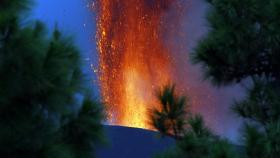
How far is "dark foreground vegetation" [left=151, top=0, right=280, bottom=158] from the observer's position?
1.47 m

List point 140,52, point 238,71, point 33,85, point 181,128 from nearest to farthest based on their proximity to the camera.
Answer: point 33,85
point 181,128
point 238,71
point 140,52

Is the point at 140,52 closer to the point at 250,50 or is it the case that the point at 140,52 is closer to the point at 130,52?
the point at 130,52

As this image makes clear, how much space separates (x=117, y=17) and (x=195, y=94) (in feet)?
2.27

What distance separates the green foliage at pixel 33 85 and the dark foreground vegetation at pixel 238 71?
0.90 ft

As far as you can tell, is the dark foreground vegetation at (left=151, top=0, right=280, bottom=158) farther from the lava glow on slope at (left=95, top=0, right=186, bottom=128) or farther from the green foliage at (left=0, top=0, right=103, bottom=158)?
the lava glow on slope at (left=95, top=0, right=186, bottom=128)

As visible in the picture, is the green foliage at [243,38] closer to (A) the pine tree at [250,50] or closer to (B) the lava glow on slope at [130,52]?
(A) the pine tree at [250,50]

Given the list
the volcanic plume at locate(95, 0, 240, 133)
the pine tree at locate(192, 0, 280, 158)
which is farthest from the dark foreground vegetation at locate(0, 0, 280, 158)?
the volcanic plume at locate(95, 0, 240, 133)

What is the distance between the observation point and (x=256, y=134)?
53.6 inches

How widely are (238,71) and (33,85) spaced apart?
63cm

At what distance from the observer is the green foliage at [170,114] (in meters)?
1.48

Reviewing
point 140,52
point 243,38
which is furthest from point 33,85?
point 140,52

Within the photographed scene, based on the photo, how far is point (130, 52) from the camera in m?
3.27

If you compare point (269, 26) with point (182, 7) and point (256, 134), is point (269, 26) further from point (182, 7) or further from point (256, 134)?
point (182, 7)

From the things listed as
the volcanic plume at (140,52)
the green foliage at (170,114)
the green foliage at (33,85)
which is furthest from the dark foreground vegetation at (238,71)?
the volcanic plume at (140,52)
